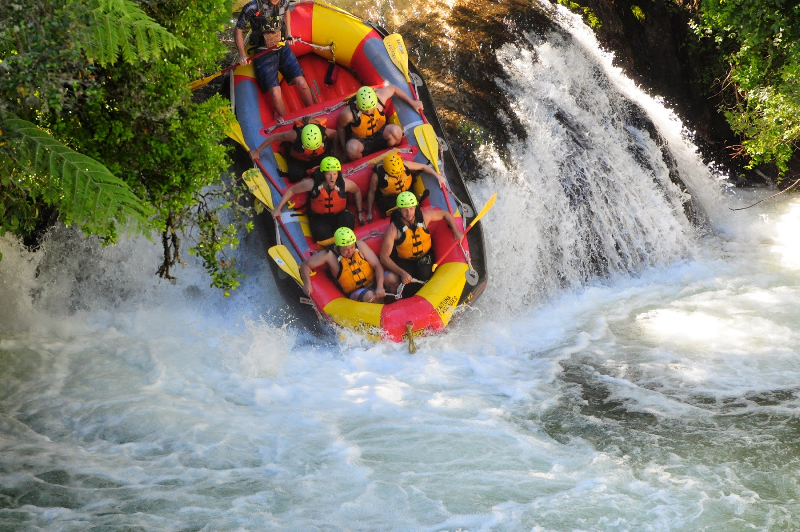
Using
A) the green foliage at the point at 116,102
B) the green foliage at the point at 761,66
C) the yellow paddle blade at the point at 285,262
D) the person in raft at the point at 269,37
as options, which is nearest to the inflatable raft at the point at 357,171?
the yellow paddle blade at the point at 285,262

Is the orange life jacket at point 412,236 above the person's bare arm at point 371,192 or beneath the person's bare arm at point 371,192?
beneath

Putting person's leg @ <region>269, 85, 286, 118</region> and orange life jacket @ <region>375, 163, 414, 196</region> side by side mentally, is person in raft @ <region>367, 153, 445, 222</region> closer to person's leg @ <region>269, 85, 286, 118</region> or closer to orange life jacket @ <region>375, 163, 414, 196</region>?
orange life jacket @ <region>375, 163, 414, 196</region>

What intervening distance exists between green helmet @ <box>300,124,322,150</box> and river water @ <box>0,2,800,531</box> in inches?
43.1

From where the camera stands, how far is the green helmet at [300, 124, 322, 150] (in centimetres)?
674

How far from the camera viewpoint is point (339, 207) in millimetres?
6613

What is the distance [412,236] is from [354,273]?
56 centimetres

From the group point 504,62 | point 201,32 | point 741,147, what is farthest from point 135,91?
point 741,147

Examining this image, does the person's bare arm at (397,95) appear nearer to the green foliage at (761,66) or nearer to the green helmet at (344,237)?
the green helmet at (344,237)

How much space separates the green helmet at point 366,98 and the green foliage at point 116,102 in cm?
165

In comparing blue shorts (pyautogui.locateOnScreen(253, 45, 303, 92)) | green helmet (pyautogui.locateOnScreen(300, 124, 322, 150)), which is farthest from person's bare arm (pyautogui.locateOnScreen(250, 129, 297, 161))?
blue shorts (pyautogui.locateOnScreen(253, 45, 303, 92))

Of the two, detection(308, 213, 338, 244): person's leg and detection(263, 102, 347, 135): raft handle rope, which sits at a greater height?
detection(263, 102, 347, 135): raft handle rope

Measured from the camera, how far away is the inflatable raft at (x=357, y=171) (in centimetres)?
611

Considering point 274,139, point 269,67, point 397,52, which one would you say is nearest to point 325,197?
point 274,139

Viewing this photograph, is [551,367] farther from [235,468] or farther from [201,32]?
[201,32]
